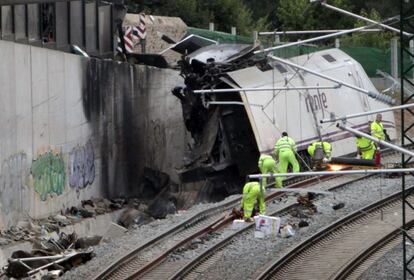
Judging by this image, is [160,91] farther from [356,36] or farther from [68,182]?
[356,36]

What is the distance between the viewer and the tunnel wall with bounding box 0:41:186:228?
76.8 feet

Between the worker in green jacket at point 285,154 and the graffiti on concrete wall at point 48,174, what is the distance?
5301 mm

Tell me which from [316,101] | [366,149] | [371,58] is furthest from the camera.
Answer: [371,58]

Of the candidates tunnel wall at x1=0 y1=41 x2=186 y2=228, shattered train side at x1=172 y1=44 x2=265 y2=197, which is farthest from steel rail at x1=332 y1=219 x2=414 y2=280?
shattered train side at x1=172 y1=44 x2=265 y2=197

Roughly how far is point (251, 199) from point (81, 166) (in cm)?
713

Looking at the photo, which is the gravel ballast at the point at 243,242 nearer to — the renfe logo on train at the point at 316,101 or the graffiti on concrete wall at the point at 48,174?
the graffiti on concrete wall at the point at 48,174

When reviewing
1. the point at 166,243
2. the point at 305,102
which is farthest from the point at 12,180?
the point at 305,102

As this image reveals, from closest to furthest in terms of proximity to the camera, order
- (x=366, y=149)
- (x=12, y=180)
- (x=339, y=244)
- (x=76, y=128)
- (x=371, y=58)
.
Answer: (x=339, y=244) < (x=12, y=180) < (x=76, y=128) < (x=366, y=149) < (x=371, y=58)

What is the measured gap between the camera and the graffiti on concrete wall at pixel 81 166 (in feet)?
86.7

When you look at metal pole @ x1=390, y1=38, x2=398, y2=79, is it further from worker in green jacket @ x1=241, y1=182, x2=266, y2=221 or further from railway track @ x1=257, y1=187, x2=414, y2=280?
worker in green jacket @ x1=241, y1=182, x2=266, y2=221

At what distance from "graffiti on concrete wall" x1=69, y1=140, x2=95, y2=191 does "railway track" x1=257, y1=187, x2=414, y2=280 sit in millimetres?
7888

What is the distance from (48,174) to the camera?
2503 cm

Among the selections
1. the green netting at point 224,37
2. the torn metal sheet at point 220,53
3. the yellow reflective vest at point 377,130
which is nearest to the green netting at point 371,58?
the green netting at point 224,37

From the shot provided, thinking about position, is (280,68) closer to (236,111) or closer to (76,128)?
(236,111)
